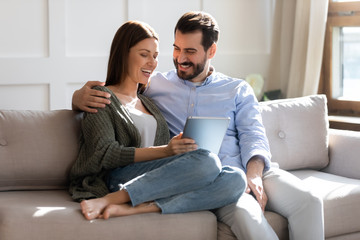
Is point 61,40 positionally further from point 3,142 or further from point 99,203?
point 99,203

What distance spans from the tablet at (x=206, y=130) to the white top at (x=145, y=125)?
0.90 ft

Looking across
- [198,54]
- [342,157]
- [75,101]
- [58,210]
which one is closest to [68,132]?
[75,101]

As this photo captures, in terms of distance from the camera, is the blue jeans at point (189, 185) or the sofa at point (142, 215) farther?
the blue jeans at point (189, 185)

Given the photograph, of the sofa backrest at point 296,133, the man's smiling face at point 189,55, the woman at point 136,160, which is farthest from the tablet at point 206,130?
the sofa backrest at point 296,133

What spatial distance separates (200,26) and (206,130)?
627mm

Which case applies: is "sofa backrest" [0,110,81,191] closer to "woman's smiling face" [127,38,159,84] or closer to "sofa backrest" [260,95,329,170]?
"woman's smiling face" [127,38,159,84]

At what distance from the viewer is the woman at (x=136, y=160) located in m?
2.30

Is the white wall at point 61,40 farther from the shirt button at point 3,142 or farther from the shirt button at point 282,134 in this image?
the shirt button at point 282,134

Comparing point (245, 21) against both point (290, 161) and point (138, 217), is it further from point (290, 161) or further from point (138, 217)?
point (138, 217)

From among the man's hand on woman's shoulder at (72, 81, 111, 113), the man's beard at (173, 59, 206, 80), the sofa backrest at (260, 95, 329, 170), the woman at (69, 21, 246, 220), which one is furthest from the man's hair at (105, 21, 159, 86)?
the sofa backrest at (260, 95, 329, 170)

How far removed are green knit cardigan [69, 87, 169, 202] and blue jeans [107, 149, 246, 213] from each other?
0.41 feet

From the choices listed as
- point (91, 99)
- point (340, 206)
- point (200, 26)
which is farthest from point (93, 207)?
point (340, 206)

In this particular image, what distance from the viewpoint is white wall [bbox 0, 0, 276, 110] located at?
3.52 metres

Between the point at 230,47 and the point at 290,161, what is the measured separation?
4.59ft
